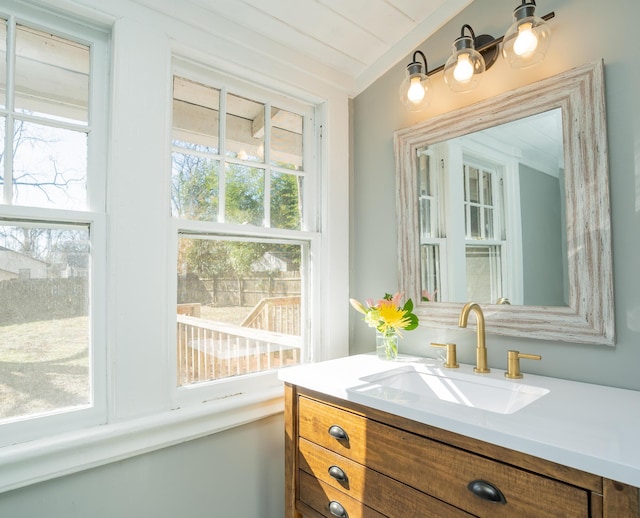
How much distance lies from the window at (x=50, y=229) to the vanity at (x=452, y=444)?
691mm

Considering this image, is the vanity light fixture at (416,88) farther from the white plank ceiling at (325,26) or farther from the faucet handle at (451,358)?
the faucet handle at (451,358)

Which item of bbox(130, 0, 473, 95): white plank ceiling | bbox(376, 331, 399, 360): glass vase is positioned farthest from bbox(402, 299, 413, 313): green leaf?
bbox(130, 0, 473, 95): white plank ceiling

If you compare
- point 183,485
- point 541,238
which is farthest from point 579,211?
point 183,485

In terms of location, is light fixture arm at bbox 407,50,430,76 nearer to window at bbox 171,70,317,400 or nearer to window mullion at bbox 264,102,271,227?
window at bbox 171,70,317,400

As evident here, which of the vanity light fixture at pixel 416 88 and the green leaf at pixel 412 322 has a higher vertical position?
the vanity light fixture at pixel 416 88

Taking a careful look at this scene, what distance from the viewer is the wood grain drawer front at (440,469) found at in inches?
32.9

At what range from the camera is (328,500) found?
130 cm

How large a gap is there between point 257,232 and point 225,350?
1.59 ft

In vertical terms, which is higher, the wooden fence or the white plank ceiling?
the white plank ceiling

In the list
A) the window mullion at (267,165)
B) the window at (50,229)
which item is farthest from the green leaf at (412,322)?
the window at (50,229)

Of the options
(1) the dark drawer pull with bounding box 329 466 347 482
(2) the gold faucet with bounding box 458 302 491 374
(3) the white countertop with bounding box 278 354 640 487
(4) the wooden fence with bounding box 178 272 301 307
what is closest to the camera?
(3) the white countertop with bounding box 278 354 640 487

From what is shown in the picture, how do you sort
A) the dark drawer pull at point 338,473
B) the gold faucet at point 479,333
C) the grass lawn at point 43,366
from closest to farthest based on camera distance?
the grass lawn at point 43,366
the dark drawer pull at point 338,473
the gold faucet at point 479,333

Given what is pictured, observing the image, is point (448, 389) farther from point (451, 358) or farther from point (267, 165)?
point (267, 165)

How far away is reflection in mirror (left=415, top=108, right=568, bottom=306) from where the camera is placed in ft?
4.37
